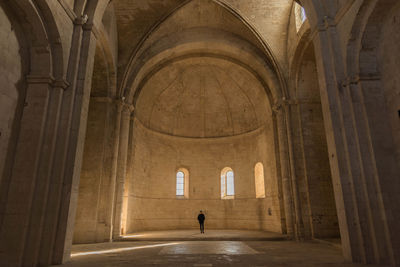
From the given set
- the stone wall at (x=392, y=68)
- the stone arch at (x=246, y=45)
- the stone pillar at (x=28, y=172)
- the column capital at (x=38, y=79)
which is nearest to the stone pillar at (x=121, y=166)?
the stone arch at (x=246, y=45)

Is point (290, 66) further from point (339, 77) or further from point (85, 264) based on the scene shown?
point (85, 264)

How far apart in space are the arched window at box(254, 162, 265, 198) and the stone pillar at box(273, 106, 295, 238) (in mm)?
4457

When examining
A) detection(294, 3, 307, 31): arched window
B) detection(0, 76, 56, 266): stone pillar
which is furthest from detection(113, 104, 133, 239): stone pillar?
detection(294, 3, 307, 31): arched window

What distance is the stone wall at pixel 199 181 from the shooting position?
18219mm

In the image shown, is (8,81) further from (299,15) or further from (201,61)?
(201,61)

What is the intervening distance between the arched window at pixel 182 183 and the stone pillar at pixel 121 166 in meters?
6.86

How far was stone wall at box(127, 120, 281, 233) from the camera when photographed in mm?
18219

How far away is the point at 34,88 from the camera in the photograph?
7680mm

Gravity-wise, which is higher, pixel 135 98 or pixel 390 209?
pixel 135 98

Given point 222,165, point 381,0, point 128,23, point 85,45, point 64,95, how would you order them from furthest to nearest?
1. point 222,165
2. point 128,23
3. point 85,45
4. point 64,95
5. point 381,0

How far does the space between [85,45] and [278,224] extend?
14042 millimetres

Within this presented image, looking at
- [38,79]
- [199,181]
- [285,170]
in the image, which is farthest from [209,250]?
[199,181]

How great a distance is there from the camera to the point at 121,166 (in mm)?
14773

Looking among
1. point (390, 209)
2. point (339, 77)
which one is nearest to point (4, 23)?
point (339, 77)
